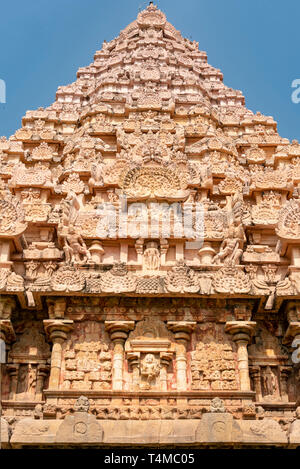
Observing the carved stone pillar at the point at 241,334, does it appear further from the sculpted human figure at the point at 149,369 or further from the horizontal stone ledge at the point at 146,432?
the horizontal stone ledge at the point at 146,432

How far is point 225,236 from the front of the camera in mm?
18344

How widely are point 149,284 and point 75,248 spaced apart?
323cm

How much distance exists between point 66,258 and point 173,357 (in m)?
4.51

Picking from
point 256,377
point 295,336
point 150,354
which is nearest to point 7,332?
point 150,354

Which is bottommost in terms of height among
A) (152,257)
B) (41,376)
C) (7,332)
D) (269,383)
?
(269,383)

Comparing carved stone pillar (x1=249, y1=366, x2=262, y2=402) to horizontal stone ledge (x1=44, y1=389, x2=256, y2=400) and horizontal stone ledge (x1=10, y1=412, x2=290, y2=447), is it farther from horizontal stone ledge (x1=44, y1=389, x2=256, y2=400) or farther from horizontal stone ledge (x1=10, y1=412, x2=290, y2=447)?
horizontal stone ledge (x1=10, y1=412, x2=290, y2=447)

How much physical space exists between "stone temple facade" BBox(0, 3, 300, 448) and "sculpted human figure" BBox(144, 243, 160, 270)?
0.04 meters

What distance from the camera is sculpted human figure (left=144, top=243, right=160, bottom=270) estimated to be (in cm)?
1759

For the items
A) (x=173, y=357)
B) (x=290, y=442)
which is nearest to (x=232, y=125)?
(x=173, y=357)

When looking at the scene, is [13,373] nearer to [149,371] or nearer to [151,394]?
[149,371]

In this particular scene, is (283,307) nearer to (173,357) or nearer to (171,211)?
(173,357)

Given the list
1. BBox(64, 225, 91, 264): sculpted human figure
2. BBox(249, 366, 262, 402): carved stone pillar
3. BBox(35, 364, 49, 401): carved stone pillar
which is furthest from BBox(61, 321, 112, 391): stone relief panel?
BBox(249, 366, 262, 402): carved stone pillar

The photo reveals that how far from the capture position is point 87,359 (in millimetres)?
15273

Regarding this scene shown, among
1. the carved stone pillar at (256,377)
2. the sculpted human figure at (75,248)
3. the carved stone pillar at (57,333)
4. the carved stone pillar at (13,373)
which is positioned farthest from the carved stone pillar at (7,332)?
the carved stone pillar at (256,377)
